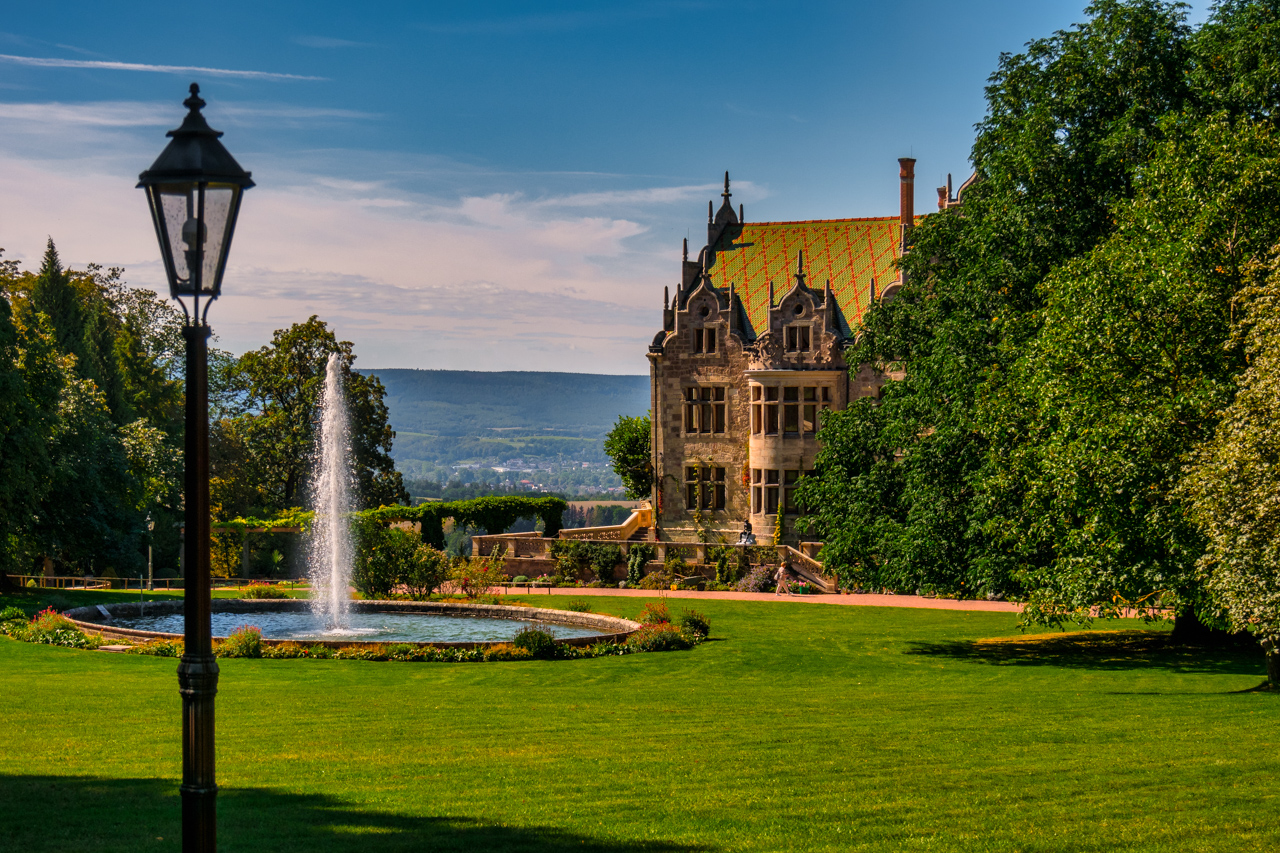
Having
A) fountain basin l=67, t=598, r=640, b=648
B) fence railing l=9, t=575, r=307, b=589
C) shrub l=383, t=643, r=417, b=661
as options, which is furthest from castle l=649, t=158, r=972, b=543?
shrub l=383, t=643, r=417, b=661

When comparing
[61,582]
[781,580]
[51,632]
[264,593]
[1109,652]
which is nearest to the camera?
[51,632]

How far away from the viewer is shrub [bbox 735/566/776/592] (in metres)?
42.6

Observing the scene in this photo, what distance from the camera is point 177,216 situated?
651cm

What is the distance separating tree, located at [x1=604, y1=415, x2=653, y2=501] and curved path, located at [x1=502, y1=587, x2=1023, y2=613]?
13930 mm

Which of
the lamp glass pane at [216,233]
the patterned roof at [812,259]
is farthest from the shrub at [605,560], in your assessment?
the lamp glass pane at [216,233]

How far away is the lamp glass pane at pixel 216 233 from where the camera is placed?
654 cm

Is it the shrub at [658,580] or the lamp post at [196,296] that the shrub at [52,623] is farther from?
the shrub at [658,580]

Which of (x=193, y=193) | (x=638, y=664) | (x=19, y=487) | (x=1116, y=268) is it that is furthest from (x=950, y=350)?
(x=19, y=487)

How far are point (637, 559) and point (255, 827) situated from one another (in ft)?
118

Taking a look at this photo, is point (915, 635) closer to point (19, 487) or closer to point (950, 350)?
point (950, 350)

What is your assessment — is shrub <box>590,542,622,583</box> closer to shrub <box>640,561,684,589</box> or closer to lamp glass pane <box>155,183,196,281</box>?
shrub <box>640,561,684,589</box>

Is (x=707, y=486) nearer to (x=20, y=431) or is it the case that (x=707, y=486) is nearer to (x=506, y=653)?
(x=20, y=431)

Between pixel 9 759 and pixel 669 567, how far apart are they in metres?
33.7

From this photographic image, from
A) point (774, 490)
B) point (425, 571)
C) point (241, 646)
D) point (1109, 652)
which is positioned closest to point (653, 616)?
point (241, 646)
